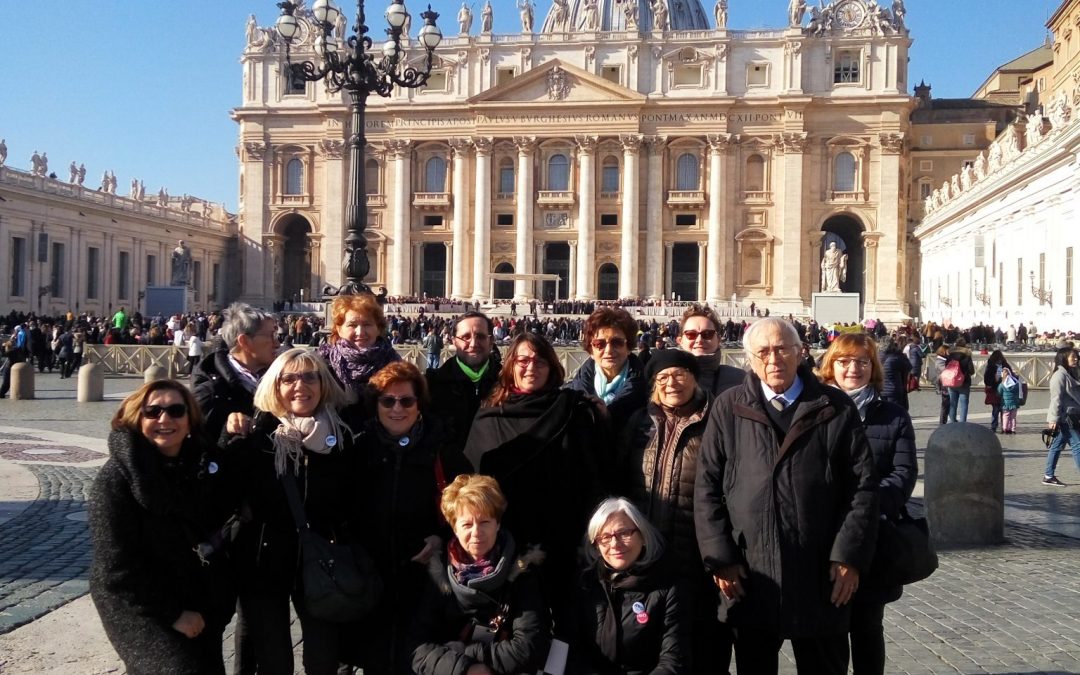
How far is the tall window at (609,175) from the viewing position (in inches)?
2026

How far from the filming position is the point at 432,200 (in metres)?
52.6

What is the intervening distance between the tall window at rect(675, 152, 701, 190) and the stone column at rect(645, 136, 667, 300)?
3.02 ft

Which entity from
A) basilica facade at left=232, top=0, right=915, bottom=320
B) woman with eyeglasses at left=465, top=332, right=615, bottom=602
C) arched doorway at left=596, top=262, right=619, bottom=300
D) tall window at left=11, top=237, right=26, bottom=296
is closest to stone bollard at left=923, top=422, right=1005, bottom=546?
woman with eyeglasses at left=465, top=332, right=615, bottom=602

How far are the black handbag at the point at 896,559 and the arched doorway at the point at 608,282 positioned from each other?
4784cm

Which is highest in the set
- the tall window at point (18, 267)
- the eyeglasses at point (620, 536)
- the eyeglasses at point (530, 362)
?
the tall window at point (18, 267)

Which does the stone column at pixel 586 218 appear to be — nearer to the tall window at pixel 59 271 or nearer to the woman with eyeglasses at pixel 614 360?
the tall window at pixel 59 271

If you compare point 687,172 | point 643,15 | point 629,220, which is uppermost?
point 643,15

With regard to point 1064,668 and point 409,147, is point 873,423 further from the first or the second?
point 409,147

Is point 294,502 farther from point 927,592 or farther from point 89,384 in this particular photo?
point 89,384

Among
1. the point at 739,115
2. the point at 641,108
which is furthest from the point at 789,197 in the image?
the point at 641,108

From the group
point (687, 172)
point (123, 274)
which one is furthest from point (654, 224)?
point (123, 274)

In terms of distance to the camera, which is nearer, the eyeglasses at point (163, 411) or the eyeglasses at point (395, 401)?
the eyeglasses at point (163, 411)

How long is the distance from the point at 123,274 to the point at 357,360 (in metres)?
45.7

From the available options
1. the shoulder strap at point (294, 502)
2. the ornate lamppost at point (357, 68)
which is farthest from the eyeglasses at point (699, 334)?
the ornate lamppost at point (357, 68)
